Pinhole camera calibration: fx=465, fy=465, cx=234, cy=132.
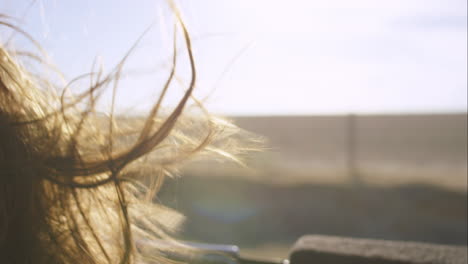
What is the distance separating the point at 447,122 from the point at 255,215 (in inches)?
574

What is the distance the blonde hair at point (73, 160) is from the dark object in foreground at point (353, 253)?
1.66ft

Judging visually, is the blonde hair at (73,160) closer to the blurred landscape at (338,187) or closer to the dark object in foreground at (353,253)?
the blurred landscape at (338,187)

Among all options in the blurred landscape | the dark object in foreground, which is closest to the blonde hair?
the blurred landscape

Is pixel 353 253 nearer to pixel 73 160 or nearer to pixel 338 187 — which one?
pixel 73 160

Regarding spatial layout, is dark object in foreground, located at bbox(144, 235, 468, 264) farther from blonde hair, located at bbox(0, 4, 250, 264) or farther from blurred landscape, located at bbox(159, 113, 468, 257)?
blonde hair, located at bbox(0, 4, 250, 264)

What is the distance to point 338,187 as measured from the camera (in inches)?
401

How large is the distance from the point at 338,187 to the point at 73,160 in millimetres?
9695

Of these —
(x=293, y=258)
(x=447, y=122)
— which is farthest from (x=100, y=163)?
(x=447, y=122)

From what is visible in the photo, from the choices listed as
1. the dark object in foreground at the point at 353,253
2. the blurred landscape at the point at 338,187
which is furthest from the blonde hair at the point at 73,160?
the dark object in foreground at the point at 353,253

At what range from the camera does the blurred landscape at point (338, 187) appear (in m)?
6.13

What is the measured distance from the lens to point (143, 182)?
3.76 ft

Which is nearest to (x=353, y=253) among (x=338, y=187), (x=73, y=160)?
(x=73, y=160)

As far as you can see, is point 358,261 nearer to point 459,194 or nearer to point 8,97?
point 8,97

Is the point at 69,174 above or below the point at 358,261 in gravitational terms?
above
